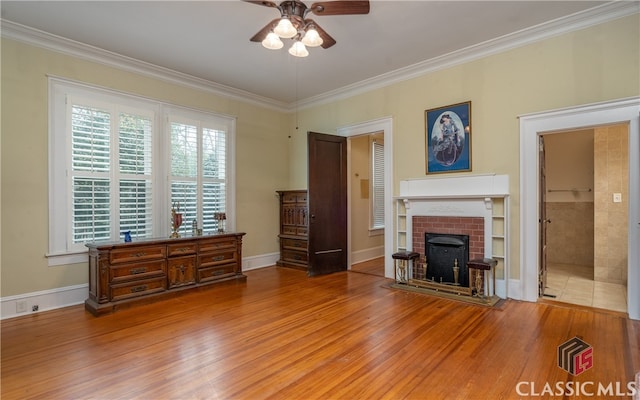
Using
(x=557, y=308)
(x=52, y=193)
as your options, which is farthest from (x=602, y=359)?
(x=52, y=193)

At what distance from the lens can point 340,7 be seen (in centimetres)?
266

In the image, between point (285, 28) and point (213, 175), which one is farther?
point (213, 175)

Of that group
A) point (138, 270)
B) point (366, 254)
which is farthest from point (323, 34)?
point (366, 254)

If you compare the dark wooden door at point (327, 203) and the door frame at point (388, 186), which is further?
the dark wooden door at point (327, 203)

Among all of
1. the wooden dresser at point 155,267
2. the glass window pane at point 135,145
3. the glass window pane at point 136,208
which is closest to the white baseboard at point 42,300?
the wooden dresser at point 155,267

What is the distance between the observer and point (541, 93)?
3689 mm

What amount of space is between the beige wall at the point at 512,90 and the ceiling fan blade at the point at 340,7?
2.22 meters

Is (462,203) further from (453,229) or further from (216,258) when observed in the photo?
(216,258)

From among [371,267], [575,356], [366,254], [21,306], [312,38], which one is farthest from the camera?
[366,254]

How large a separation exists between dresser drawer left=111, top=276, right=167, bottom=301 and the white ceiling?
292 centimetres

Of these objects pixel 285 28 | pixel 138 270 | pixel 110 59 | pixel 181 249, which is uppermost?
pixel 110 59

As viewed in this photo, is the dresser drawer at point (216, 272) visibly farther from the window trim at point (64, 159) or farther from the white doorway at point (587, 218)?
the white doorway at point (587, 218)

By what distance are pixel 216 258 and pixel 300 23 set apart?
130 inches

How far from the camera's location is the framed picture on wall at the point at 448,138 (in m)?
4.25
